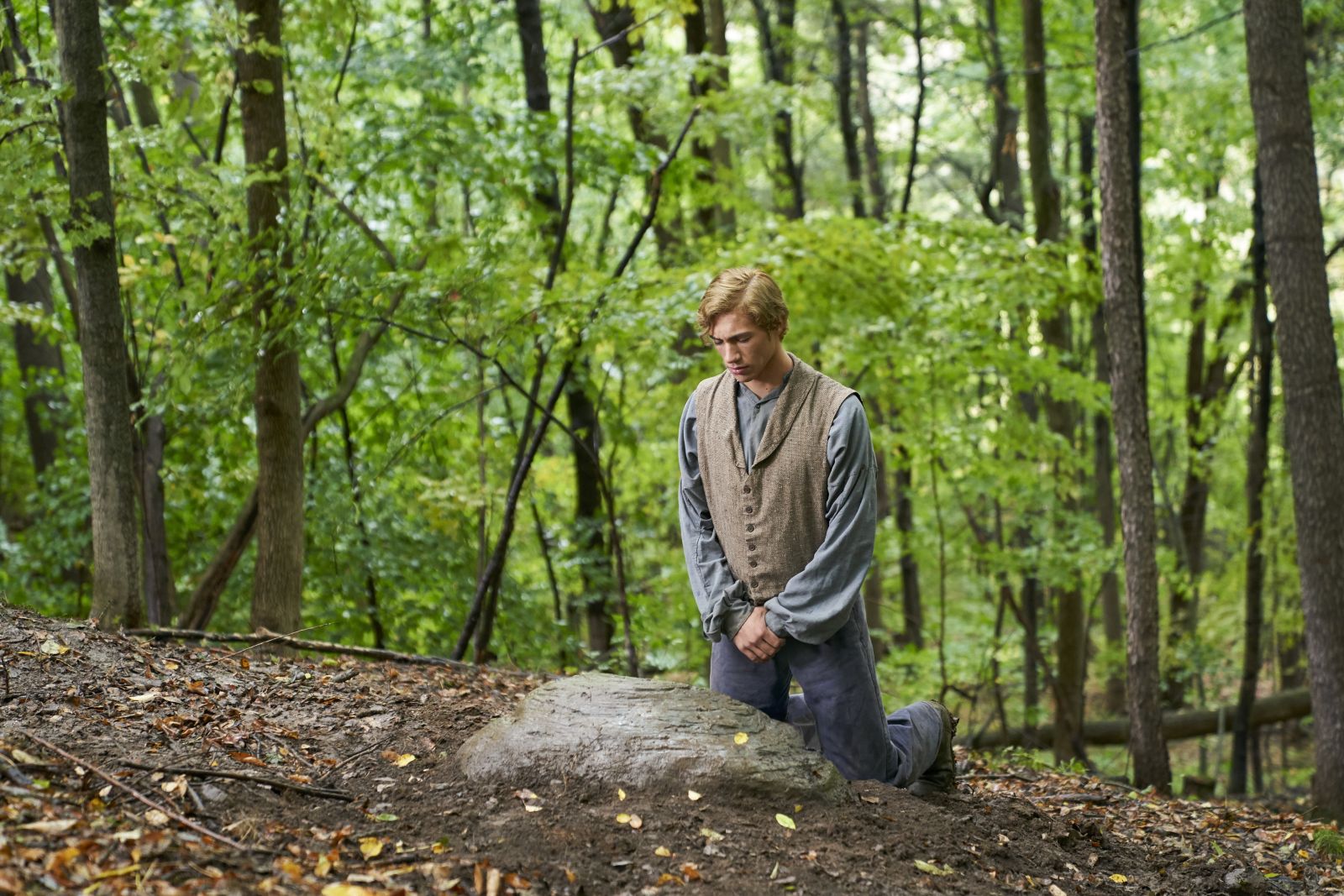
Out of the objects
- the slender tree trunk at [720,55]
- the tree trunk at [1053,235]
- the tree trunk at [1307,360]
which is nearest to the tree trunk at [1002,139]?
the tree trunk at [1053,235]

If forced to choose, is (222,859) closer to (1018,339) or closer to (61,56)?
(61,56)

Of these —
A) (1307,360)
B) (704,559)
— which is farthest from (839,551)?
(1307,360)

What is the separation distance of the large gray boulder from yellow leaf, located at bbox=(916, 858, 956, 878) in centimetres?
40

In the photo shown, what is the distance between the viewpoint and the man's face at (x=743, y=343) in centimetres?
376

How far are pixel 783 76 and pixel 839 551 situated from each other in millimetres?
12198

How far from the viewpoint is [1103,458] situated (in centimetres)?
1236

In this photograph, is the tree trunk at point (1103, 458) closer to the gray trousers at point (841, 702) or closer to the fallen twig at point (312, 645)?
the gray trousers at point (841, 702)

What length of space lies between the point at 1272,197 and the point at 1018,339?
2.36 metres

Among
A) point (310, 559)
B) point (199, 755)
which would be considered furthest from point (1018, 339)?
point (199, 755)

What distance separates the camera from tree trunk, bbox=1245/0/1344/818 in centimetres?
686

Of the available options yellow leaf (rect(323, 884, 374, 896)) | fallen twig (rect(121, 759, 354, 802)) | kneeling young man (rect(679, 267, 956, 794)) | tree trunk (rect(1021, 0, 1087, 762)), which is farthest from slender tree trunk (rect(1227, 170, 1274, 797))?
yellow leaf (rect(323, 884, 374, 896))

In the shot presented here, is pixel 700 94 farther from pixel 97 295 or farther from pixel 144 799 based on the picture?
pixel 144 799

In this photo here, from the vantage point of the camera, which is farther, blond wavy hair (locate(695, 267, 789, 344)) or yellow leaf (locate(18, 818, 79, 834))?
blond wavy hair (locate(695, 267, 789, 344))

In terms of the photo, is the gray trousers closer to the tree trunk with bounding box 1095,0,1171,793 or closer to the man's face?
the man's face
